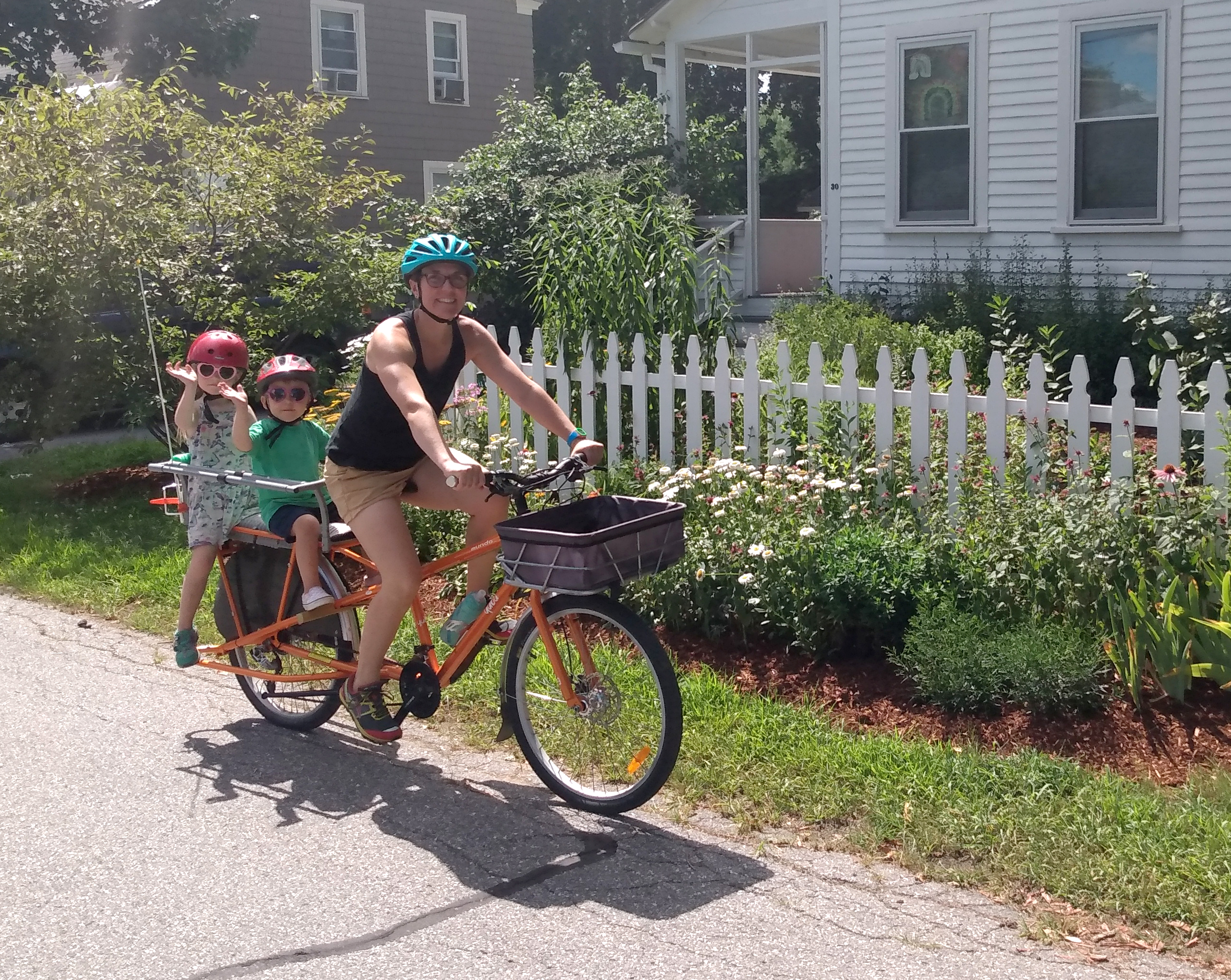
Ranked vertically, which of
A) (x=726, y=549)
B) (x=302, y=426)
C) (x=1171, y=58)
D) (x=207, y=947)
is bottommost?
(x=207, y=947)

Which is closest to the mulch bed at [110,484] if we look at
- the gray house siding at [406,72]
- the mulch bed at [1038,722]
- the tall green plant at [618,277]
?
the tall green plant at [618,277]

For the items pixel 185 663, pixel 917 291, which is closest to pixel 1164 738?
pixel 185 663

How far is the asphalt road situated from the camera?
3.66 meters

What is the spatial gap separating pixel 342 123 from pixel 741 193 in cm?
710

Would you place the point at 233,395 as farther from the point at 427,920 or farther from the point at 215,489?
the point at 427,920

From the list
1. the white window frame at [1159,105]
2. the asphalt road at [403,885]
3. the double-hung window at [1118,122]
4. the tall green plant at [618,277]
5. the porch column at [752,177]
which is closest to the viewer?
the asphalt road at [403,885]

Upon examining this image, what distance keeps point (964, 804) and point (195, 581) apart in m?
3.15

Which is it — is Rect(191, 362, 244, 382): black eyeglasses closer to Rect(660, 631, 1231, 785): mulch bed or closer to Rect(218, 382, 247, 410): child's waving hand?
Rect(218, 382, 247, 410): child's waving hand

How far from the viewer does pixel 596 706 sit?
4.61m

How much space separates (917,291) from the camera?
13.8 m

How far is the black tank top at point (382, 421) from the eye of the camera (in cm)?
480

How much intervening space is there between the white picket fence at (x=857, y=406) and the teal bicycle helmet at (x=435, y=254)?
2.33 metres

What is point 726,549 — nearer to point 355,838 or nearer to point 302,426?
point 302,426

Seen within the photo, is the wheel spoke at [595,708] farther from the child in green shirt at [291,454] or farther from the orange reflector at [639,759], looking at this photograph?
the child in green shirt at [291,454]
